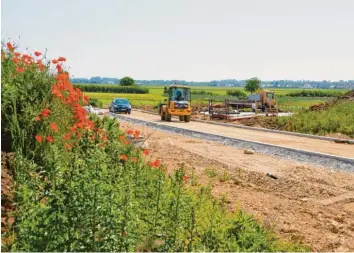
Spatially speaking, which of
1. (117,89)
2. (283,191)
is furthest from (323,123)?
(117,89)

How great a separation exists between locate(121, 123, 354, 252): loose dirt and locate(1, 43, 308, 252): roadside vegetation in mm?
833

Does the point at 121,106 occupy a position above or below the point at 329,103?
below

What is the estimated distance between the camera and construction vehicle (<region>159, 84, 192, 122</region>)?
30.0 m

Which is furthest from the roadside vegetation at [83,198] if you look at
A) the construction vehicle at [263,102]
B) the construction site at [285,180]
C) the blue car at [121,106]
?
the construction vehicle at [263,102]

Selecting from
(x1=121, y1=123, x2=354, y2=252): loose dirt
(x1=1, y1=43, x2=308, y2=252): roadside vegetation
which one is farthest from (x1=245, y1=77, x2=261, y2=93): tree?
(x1=1, y1=43, x2=308, y2=252): roadside vegetation

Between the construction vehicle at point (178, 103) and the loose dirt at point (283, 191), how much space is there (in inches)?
577

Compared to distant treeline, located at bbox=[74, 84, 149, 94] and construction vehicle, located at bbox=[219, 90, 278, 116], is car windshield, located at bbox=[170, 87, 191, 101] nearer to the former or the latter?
construction vehicle, located at bbox=[219, 90, 278, 116]

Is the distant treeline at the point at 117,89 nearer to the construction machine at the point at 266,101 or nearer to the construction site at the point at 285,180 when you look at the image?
the construction machine at the point at 266,101

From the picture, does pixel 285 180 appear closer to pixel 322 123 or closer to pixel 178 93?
pixel 322 123

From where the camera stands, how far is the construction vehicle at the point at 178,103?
30.0 metres

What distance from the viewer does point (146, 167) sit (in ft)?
27.7

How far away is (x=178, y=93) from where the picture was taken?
→ 3105 cm

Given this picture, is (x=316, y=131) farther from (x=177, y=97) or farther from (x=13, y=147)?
(x=13, y=147)

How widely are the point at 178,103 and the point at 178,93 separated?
45.8 inches
